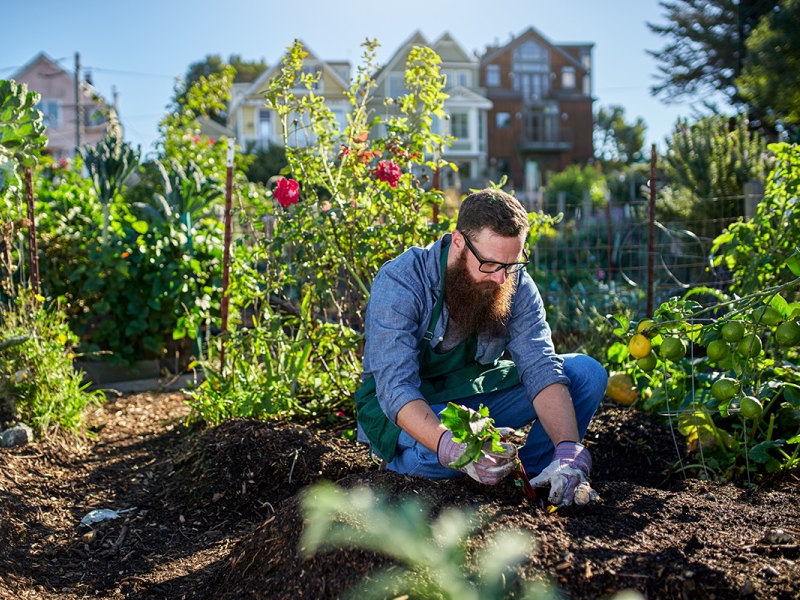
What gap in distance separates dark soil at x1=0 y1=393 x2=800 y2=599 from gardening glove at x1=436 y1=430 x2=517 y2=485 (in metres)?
0.07

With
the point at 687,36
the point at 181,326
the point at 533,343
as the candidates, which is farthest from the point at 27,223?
the point at 687,36

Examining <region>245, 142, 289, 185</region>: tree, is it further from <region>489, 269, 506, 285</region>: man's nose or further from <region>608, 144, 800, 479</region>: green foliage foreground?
<region>489, 269, 506, 285</region>: man's nose

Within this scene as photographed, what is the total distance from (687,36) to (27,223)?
19.9 meters

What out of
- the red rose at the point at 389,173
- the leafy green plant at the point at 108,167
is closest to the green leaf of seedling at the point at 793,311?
the red rose at the point at 389,173

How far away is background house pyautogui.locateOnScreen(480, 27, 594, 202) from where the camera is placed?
3581 centimetres

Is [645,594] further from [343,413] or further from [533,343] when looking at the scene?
[343,413]

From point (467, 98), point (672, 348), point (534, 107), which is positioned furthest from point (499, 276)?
point (534, 107)

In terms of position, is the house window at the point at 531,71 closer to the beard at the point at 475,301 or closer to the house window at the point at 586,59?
the house window at the point at 586,59

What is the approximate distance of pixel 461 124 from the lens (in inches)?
→ 1275

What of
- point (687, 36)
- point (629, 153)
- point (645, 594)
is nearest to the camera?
point (645, 594)

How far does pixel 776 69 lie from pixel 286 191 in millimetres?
13202

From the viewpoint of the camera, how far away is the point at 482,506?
1.95 metres

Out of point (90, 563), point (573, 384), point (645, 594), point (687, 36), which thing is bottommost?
point (90, 563)

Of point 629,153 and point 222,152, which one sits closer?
point 222,152
